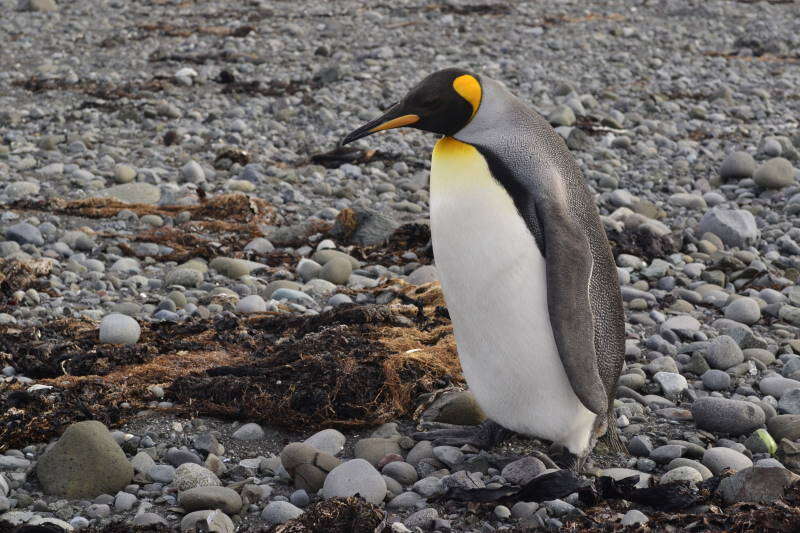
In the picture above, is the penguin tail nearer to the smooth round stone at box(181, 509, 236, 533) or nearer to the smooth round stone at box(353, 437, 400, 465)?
the smooth round stone at box(353, 437, 400, 465)

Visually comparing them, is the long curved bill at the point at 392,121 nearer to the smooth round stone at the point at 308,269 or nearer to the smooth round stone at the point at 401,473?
the smooth round stone at the point at 401,473

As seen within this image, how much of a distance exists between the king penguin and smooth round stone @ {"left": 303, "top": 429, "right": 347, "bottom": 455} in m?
0.54

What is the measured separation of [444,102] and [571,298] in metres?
0.78

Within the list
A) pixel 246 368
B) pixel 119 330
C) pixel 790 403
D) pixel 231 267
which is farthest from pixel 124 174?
pixel 790 403

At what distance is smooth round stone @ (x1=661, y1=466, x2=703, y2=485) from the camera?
316cm

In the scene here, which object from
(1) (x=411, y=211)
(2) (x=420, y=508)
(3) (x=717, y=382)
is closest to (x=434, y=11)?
(1) (x=411, y=211)

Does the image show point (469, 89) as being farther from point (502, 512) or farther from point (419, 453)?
point (502, 512)

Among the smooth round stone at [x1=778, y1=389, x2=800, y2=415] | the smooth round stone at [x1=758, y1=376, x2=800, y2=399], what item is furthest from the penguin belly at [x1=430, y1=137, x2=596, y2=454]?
the smooth round stone at [x1=758, y1=376, x2=800, y2=399]

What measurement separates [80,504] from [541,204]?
5.73ft

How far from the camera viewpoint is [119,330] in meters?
4.23

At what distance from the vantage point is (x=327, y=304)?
498 centimetres

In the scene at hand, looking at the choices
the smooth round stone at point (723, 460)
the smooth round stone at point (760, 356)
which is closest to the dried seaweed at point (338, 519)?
the smooth round stone at point (723, 460)

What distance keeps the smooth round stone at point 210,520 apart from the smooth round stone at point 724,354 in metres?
2.52

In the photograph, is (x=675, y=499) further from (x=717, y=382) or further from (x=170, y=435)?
(x=170, y=435)
